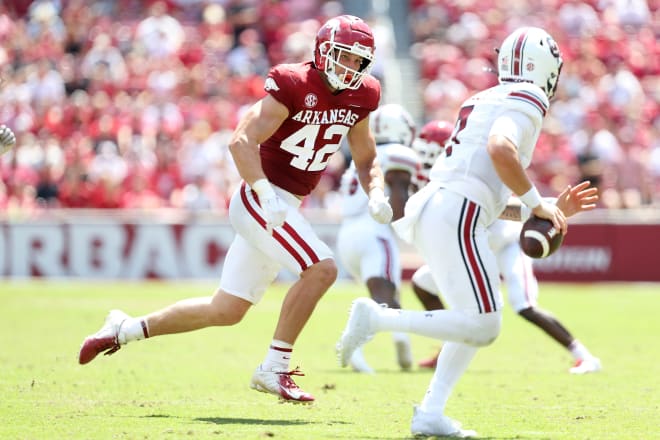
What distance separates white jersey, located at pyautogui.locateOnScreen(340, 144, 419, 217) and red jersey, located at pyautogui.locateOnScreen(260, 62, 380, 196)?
165cm

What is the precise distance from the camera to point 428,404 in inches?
228

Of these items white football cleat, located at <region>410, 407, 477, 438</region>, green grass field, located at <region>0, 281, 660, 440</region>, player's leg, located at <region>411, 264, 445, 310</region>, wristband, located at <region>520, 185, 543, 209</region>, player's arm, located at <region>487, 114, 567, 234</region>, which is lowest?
green grass field, located at <region>0, 281, 660, 440</region>

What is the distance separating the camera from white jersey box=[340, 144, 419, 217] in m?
8.55

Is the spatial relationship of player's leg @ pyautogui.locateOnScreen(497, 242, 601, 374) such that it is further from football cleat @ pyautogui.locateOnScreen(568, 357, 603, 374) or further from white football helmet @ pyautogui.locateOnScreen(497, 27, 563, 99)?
white football helmet @ pyautogui.locateOnScreen(497, 27, 563, 99)

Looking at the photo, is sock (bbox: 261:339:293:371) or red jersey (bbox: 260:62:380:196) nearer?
red jersey (bbox: 260:62:380:196)

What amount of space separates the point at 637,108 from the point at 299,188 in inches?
559

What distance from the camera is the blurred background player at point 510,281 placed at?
29.1ft

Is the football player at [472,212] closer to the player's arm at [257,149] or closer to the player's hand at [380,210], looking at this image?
the player's hand at [380,210]

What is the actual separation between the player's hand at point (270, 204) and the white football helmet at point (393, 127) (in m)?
3.00

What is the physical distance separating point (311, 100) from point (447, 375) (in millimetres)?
1632

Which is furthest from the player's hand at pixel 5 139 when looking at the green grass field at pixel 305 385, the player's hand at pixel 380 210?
the player's hand at pixel 380 210

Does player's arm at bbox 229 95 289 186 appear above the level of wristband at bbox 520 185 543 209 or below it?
above

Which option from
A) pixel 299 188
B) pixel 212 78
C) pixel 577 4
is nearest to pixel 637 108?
pixel 577 4

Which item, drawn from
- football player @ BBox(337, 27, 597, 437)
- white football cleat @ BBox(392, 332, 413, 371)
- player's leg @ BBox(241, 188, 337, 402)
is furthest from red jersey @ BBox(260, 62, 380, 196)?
white football cleat @ BBox(392, 332, 413, 371)
